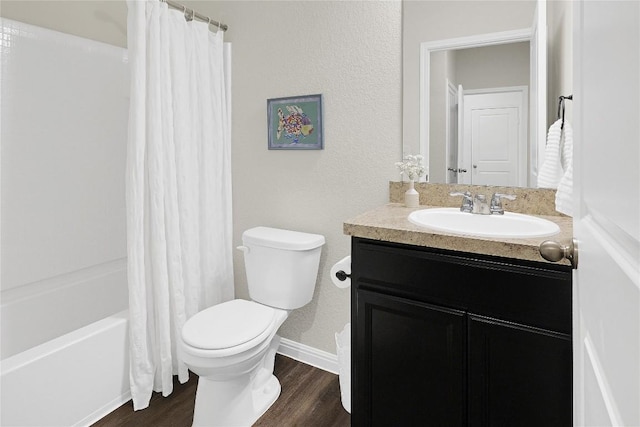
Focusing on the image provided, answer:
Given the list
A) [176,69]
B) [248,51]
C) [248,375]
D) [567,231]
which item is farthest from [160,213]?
[567,231]

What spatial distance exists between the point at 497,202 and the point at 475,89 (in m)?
0.53

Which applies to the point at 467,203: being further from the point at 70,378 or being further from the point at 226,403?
the point at 70,378

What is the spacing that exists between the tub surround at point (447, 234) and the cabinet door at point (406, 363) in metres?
0.23

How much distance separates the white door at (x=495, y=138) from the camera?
1.74 metres

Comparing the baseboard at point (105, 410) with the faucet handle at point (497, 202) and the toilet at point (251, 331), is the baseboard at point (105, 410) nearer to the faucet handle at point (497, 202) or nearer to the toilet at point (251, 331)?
the toilet at point (251, 331)

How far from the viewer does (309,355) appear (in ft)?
7.80

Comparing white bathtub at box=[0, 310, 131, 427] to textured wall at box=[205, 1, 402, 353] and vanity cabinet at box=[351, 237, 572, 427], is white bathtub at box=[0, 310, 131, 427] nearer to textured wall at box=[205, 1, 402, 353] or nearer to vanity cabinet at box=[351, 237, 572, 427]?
textured wall at box=[205, 1, 402, 353]

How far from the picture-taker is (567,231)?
4.50ft

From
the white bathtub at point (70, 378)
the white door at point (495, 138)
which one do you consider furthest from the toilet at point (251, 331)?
the white door at point (495, 138)

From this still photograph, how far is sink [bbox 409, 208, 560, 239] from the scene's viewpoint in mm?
1489

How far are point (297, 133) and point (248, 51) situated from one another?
0.61 metres

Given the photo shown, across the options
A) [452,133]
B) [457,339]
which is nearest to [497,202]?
[452,133]

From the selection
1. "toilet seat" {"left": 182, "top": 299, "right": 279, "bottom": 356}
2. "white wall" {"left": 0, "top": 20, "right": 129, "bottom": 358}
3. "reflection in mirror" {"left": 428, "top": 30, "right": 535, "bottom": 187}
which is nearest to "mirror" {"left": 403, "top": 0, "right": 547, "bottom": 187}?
"reflection in mirror" {"left": 428, "top": 30, "right": 535, "bottom": 187}

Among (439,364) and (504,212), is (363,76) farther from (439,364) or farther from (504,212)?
(439,364)
